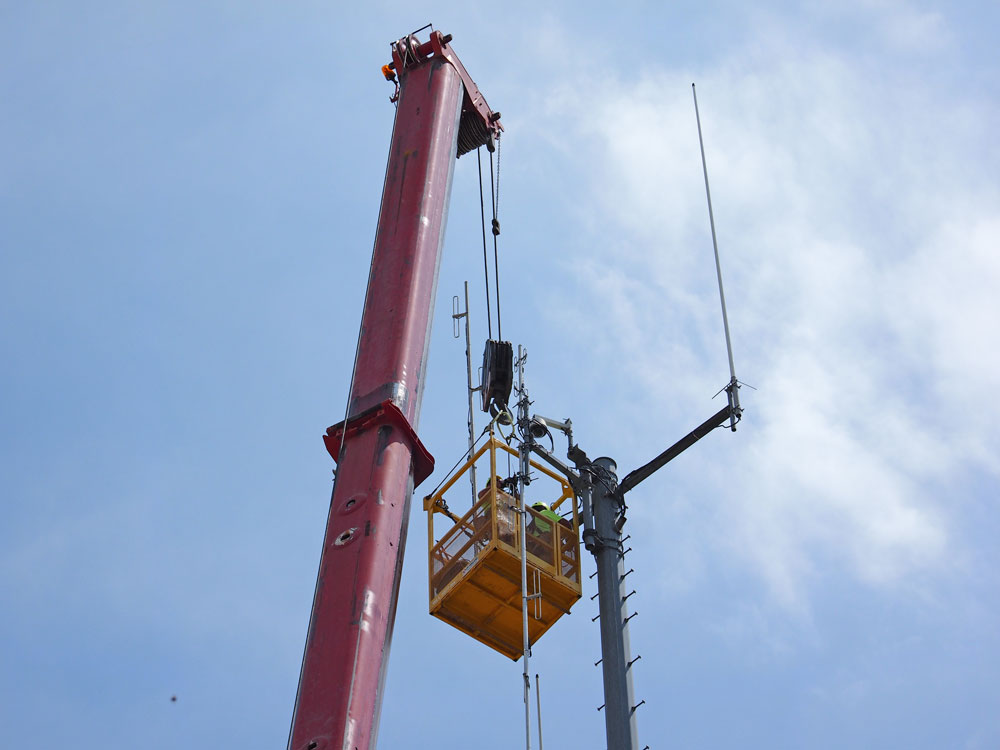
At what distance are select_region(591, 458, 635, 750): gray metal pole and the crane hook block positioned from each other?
2.04 metres

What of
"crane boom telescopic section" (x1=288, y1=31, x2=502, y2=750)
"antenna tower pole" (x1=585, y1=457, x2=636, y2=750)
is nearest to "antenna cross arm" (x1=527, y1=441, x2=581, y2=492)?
"antenna tower pole" (x1=585, y1=457, x2=636, y2=750)

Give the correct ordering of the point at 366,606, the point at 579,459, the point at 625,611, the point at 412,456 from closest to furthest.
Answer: the point at 366,606
the point at 412,456
the point at 625,611
the point at 579,459

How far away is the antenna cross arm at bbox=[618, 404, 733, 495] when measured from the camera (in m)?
15.8

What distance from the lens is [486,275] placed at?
22531mm

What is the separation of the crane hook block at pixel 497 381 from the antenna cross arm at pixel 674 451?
245 cm

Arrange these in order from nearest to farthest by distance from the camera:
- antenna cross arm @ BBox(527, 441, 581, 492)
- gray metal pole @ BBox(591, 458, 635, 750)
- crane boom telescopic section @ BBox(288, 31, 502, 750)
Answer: crane boom telescopic section @ BBox(288, 31, 502, 750), gray metal pole @ BBox(591, 458, 635, 750), antenna cross arm @ BBox(527, 441, 581, 492)

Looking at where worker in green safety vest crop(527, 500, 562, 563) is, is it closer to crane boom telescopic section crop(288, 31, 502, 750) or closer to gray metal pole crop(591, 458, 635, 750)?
gray metal pole crop(591, 458, 635, 750)

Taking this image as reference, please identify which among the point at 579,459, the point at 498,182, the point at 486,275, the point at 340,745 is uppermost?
the point at 498,182

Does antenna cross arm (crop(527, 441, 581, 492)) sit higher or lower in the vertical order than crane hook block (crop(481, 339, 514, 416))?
lower

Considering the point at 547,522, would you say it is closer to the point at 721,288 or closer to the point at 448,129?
the point at 721,288

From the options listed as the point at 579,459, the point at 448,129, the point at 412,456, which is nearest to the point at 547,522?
the point at 579,459

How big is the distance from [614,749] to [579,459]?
375 cm

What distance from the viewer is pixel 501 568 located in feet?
56.7

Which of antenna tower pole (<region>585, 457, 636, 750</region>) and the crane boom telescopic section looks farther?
antenna tower pole (<region>585, 457, 636, 750</region>)
